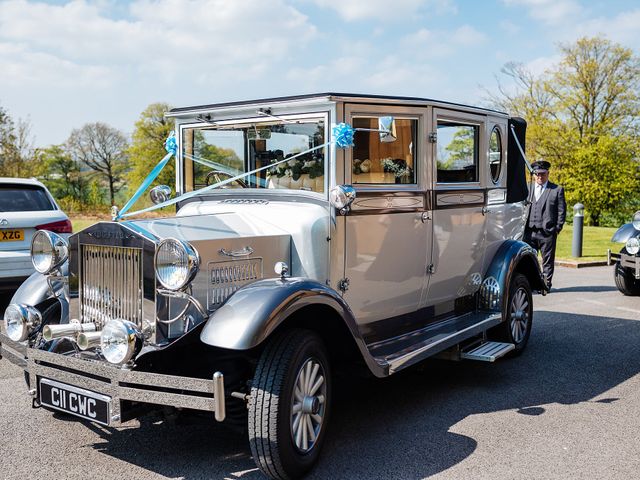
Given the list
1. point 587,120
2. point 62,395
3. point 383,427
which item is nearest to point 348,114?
point 383,427

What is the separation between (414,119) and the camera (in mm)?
4586

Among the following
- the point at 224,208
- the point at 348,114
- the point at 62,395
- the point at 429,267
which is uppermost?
the point at 348,114

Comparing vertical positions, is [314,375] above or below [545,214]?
below

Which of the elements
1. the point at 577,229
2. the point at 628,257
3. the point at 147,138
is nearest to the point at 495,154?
the point at 628,257

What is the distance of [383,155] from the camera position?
4398 millimetres

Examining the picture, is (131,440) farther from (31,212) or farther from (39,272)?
(31,212)

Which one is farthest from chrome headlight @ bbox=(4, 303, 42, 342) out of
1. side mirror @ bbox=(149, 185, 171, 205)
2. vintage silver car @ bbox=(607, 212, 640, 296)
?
vintage silver car @ bbox=(607, 212, 640, 296)

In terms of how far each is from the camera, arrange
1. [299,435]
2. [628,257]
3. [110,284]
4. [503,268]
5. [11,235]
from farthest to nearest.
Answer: [628,257]
[11,235]
[503,268]
[110,284]
[299,435]

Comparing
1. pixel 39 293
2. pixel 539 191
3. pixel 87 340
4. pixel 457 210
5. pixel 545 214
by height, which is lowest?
pixel 87 340

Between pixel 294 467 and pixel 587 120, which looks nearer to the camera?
pixel 294 467

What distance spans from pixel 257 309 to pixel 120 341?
698 mm

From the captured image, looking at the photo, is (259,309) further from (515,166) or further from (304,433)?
(515,166)

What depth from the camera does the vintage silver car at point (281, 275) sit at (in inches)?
127

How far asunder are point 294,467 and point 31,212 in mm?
5521
